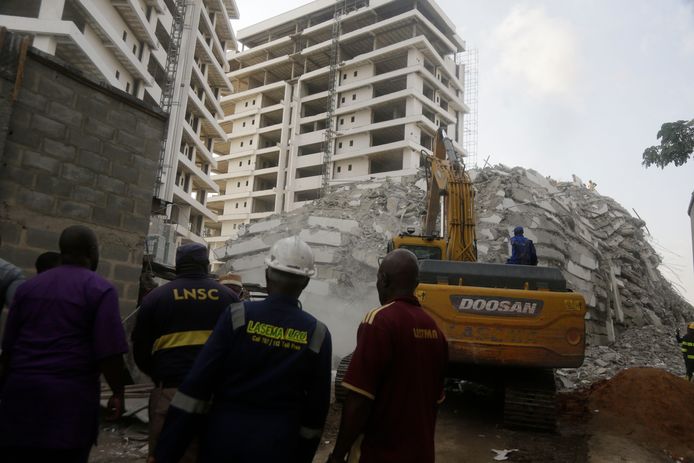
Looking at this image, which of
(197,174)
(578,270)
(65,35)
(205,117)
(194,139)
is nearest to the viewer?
(578,270)

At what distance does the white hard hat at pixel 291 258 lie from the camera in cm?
215

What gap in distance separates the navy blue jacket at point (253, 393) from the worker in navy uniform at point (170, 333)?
3.09ft

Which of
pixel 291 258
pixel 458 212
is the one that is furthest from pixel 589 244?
pixel 291 258

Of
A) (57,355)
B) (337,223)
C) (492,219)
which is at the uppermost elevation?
(492,219)

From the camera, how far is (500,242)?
1363 cm

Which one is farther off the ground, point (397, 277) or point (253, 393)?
point (397, 277)

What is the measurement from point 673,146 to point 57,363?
7.88 m

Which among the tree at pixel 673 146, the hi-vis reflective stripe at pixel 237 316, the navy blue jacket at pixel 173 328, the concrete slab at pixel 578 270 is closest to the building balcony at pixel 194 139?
the concrete slab at pixel 578 270

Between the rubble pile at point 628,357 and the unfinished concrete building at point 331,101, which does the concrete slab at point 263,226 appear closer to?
the rubble pile at point 628,357

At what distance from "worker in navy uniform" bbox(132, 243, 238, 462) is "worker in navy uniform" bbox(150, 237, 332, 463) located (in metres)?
0.94

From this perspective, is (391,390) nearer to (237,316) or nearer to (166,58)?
(237,316)

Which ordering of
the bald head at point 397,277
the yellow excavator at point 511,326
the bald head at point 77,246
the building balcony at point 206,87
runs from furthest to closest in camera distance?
1. the building balcony at point 206,87
2. the yellow excavator at point 511,326
3. the bald head at point 77,246
4. the bald head at point 397,277

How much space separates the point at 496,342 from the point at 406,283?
356cm

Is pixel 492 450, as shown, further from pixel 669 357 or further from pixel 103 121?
pixel 669 357
